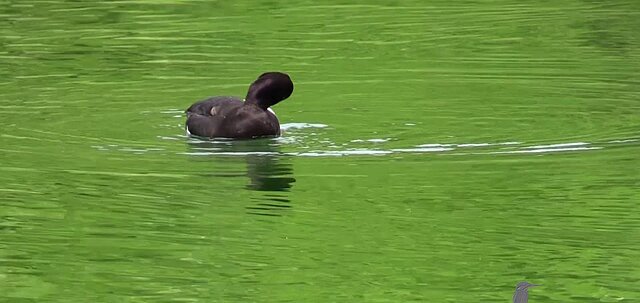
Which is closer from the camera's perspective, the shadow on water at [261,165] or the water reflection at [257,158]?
the shadow on water at [261,165]

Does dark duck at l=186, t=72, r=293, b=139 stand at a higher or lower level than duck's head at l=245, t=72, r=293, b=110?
lower

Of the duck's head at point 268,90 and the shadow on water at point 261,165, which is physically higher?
the duck's head at point 268,90

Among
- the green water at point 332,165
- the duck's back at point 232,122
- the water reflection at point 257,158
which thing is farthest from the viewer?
the duck's back at point 232,122

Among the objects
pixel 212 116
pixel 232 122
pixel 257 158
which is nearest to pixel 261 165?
pixel 257 158

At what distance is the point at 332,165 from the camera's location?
12.8 meters

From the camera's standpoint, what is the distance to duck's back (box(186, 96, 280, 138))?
46.0ft

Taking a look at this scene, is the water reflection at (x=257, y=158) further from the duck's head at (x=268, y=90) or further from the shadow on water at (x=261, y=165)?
the duck's head at (x=268, y=90)

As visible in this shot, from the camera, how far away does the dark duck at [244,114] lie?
14.1 meters

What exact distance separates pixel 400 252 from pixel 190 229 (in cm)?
141

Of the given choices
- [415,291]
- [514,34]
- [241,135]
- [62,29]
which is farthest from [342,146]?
[62,29]

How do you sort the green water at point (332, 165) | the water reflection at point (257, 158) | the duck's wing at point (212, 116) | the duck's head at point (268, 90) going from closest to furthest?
the green water at point (332, 165), the water reflection at point (257, 158), the duck's wing at point (212, 116), the duck's head at point (268, 90)

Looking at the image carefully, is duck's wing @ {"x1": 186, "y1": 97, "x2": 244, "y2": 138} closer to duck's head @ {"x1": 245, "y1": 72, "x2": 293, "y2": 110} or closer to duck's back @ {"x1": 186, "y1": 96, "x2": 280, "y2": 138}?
duck's back @ {"x1": 186, "y1": 96, "x2": 280, "y2": 138}

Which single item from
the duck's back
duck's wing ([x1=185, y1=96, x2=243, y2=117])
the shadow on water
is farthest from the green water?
duck's wing ([x1=185, y1=96, x2=243, y2=117])

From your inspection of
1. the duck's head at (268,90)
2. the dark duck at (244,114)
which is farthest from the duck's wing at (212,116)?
the duck's head at (268,90)
